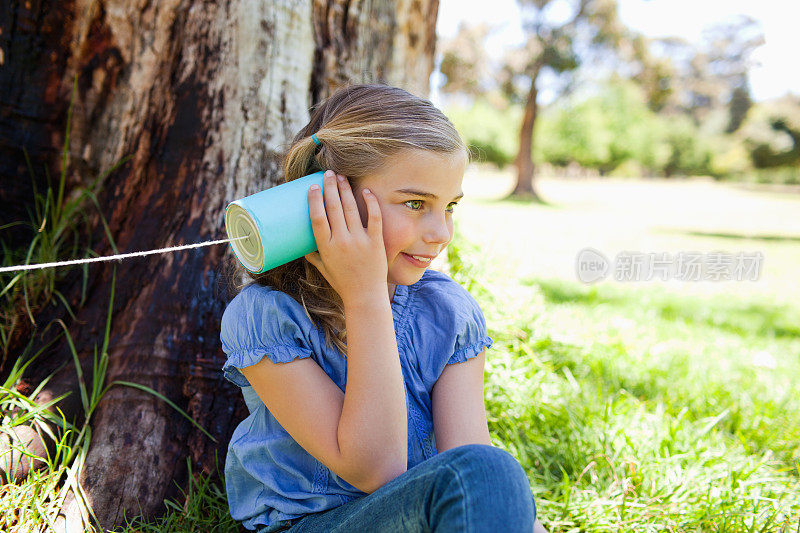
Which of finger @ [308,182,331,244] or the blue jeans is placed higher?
finger @ [308,182,331,244]

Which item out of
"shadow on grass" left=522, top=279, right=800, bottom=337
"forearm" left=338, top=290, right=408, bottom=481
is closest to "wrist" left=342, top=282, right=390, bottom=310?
"forearm" left=338, top=290, right=408, bottom=481

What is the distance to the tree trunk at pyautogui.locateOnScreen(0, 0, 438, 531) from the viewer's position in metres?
1.94

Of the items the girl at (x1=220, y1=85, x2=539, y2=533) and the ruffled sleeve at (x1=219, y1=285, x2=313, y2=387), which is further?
the ruffled sleeve at (x1=219, y1=285, x2=313, y2=387)

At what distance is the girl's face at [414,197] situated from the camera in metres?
1.47

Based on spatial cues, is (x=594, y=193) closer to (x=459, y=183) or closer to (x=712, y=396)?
(x=712, y=396)

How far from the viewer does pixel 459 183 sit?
5.13ft

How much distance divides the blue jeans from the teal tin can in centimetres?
57

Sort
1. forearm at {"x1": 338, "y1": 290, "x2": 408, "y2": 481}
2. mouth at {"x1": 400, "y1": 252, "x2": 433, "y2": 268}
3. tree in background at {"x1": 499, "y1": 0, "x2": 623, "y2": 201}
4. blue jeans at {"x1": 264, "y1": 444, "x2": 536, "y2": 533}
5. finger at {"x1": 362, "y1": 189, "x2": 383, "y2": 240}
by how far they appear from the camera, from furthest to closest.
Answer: tree in background at {"x1": 499, "y1": 0, "x2": 623, "y2": 201}
mouth at {"x1": 400, "y1": 252, "x2": 433, "y2": 268}
finger at {"x1": 362, "y1": 189, "x2": 383, "y2": 240}
forearm at {"x1": 338, "y1": 290, "x2": 408, "y2": 481}
blue jeans at {"x1": 264, "y1": 444, "x2": 536, "y2": 533}

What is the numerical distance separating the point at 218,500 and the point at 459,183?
124cm

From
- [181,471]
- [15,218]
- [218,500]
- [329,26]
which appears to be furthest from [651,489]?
[15,218]

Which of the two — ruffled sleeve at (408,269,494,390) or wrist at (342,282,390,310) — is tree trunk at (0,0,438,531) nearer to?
ruffled sleeve at (408,269,494,390)

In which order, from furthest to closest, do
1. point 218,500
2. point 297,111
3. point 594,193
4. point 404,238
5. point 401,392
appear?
point 594,193 → point 297,111 → point 218,500 → point 404,238 → point 401,392

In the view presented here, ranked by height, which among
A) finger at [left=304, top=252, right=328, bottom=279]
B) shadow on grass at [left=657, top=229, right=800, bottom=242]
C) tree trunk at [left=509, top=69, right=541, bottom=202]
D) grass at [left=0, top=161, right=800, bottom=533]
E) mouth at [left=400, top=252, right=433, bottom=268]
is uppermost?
tree trunk at [left=509, top=69, right=541, bottom=202]

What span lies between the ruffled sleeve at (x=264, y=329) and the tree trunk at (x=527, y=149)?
18.8m
